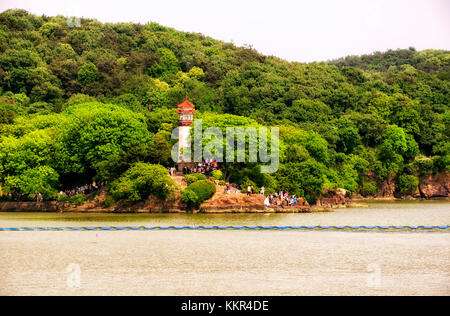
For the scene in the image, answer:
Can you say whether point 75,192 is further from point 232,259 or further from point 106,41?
point 106,41

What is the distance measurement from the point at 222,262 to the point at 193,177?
117ft

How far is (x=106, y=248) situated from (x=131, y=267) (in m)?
7.12

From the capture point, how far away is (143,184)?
69.1m

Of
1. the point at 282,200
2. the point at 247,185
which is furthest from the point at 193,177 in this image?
the point at 282,200

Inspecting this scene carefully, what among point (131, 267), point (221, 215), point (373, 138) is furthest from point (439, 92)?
point (131, 267)

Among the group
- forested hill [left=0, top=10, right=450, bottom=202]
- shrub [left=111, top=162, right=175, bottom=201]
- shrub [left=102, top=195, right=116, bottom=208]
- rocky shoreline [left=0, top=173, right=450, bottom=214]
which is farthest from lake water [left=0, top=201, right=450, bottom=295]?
forested hill [left=0, top=10, right=450, bottom=202]

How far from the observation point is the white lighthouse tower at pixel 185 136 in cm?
7731


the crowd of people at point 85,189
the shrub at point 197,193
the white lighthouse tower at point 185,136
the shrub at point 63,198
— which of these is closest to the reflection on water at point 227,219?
the shrub at point 197,193

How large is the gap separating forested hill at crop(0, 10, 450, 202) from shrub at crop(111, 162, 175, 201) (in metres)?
9.57

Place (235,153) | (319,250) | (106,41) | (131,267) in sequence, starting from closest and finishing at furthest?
(131,267) → (319,250) → (235,153) → (106,41)

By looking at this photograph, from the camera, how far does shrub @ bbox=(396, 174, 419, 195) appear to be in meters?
106

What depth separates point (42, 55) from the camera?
132 m

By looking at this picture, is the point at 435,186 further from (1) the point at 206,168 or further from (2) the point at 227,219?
(2) the point at 227,219

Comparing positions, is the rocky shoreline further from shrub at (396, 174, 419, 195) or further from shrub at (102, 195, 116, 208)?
shrub at (396, 174, 419, 195)
